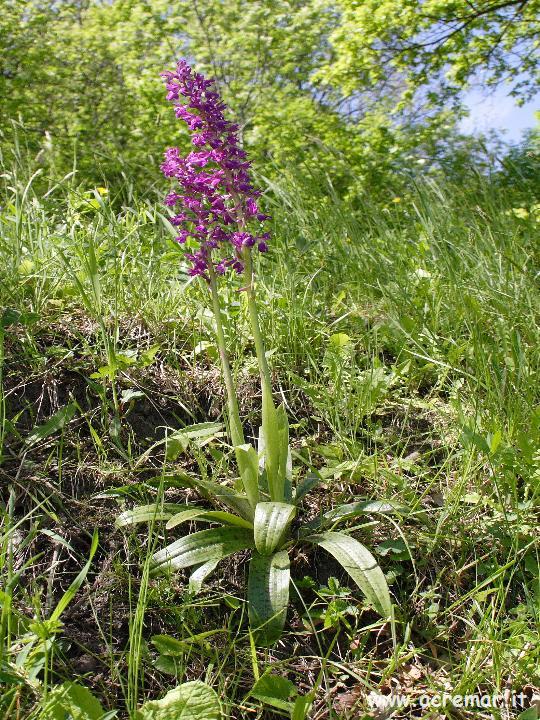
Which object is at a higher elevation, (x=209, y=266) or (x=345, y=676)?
(x=209, y=266)

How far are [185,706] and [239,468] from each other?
Answer: 2.11ft

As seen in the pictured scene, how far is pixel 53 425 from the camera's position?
88.5 inches

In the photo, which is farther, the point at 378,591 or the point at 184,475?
the point at 184,475

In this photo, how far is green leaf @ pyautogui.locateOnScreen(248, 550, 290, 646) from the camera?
180 centimetres

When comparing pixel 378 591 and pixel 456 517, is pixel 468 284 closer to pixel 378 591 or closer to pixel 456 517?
pixel 456 517

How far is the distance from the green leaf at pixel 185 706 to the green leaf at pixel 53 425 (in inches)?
38.3

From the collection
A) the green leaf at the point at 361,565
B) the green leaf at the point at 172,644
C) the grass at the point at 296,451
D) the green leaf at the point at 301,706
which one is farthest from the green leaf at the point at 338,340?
the green leaf at the point at 301,706

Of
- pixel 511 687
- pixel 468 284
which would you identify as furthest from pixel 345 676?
pixel 468 284

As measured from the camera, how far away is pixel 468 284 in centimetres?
303

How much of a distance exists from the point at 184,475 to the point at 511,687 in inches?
42.1

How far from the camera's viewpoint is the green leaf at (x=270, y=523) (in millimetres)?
1894

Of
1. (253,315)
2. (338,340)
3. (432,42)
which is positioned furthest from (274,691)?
(432,42)

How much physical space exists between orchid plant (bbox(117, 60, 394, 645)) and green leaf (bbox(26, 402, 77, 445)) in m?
0.44

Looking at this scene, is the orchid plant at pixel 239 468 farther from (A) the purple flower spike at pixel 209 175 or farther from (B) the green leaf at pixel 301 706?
(B) the green leaf at pixel 301 706
